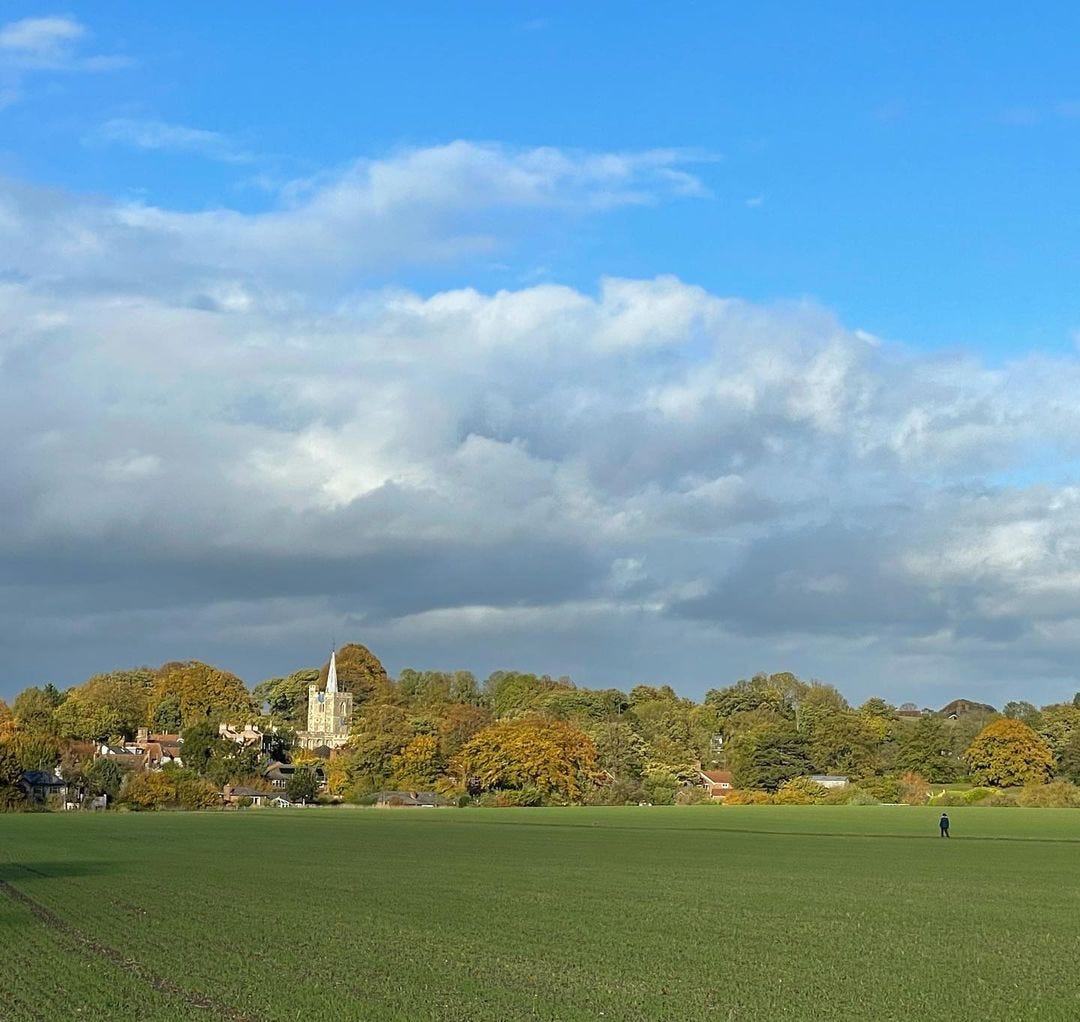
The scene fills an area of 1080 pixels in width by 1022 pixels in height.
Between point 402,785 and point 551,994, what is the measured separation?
136 m

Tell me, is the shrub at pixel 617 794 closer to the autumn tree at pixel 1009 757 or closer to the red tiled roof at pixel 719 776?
the red tiled roof at pixel 719 776

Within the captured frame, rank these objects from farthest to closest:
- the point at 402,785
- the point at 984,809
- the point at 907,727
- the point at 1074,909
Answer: the point at 907,727 → the point at 402,785 → the point at 984,809 → the point at 1074,909

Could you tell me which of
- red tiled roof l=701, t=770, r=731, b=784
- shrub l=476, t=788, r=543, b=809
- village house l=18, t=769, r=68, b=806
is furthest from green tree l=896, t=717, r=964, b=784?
village house l=18, t=769, r=68, b=806

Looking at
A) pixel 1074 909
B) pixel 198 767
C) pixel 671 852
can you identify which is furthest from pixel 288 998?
pixel 198 767

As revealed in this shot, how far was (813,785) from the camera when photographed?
149m

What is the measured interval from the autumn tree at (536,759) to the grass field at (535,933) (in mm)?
76365

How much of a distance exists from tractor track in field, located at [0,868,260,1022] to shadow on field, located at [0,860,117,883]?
29.5 feet

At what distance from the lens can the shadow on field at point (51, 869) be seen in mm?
46625

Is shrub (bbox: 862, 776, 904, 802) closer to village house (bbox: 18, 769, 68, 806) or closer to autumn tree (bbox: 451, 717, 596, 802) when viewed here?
autumn tree (bbox: 451, 717, 596, 802)

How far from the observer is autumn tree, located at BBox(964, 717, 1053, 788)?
15625 cm

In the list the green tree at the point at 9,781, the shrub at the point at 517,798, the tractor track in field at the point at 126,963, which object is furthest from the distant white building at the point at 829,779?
the tractor track in field at the point at 126,963

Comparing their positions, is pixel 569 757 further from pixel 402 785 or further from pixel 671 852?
pixel 671 852

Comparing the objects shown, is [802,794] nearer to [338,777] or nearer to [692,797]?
[692,797]

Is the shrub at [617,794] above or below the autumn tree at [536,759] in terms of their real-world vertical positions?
below
